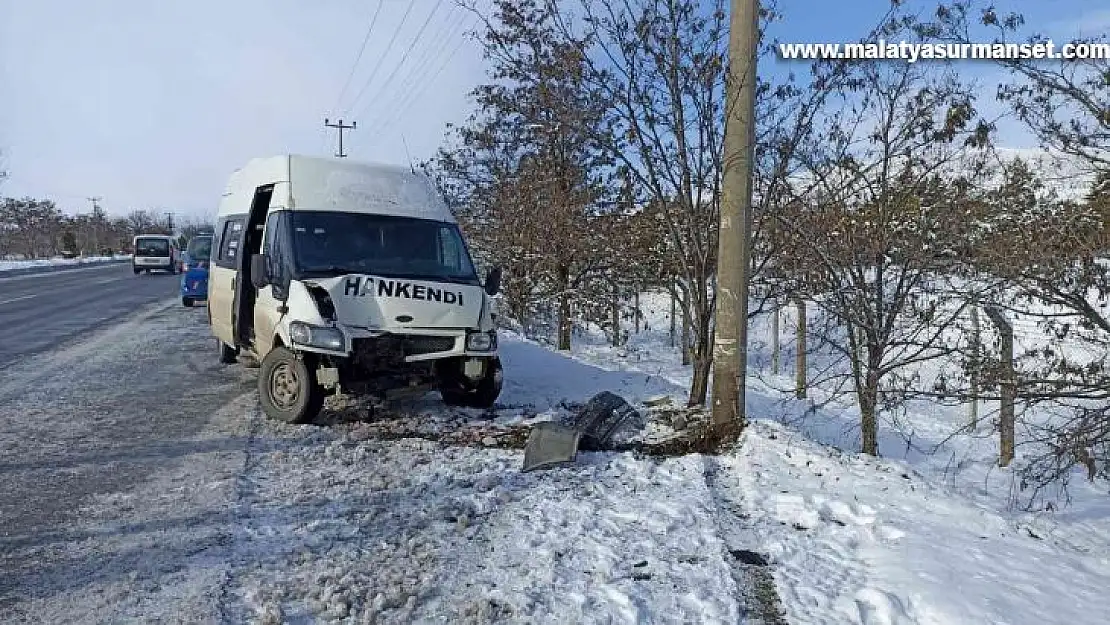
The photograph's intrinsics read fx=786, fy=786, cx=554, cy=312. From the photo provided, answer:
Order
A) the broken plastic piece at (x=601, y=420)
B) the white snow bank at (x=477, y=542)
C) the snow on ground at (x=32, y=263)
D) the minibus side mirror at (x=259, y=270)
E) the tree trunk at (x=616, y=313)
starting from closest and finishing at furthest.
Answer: the white snow bank at (x=477, y=542), the broken plastic piece at (x=601, y=420), the minibus side mirror at (x=259, y=270), the tree trunk at (x=616, y=313), the snow on ground at (x=32, y=263)

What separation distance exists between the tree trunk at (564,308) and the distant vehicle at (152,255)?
2881cm

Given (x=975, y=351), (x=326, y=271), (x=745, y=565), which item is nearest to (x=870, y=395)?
(x=975, y=351)

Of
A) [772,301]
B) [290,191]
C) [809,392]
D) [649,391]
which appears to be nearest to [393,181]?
[290,191]

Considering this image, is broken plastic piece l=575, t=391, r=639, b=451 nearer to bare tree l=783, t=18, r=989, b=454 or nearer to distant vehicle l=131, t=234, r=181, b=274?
bare tree l=783, t=18, r=989, b=454

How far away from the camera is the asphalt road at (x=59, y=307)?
12.1 metres

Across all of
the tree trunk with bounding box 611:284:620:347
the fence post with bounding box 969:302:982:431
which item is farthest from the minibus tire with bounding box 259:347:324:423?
the tree trunk with bounding box 611:284:620:347

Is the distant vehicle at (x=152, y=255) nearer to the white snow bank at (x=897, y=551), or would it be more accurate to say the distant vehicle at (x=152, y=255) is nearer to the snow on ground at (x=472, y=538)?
the snow on ground at (x=472, y=538)

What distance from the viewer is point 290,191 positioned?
25.1 feet

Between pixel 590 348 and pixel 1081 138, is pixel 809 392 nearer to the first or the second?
pixel 1081 138

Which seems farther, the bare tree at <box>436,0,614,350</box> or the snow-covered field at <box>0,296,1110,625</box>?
the bare tree at <box>436,0,614,350</box>

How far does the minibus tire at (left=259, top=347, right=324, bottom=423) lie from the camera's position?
6.71 meters

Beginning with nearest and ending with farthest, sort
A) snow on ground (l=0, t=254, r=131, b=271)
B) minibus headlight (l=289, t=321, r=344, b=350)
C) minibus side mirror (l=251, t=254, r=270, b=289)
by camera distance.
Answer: minibus headlight (l=289, t=321, r=344, b=350), minibus side mirror (l=251, t=254, r=270, b=289), snow on ground (l=0, t=254, r=131, b=271)

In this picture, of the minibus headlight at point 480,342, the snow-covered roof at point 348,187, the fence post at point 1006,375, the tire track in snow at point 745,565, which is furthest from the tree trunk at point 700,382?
the snow-covered roof at point 348,187

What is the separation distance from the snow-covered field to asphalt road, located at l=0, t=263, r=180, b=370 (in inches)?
263
